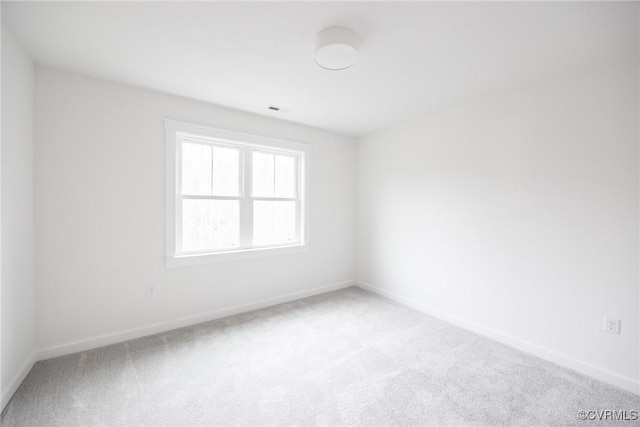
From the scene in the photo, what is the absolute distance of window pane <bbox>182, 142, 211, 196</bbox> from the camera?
119 inches

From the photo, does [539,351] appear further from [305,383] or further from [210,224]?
[210,224]

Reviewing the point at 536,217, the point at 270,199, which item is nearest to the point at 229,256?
the point at 270,199

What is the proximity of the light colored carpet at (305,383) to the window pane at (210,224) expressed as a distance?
0.94 metres

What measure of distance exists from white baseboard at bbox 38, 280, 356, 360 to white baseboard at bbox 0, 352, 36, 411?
11 cm

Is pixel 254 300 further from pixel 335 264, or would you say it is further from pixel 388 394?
pixel 388 394

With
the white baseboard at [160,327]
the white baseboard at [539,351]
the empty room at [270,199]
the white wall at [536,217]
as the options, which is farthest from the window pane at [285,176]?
the white baseboard at [539,351]

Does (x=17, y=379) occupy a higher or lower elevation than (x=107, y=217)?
lower

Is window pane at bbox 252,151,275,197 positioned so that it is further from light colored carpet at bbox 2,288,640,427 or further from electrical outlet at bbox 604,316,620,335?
electrical outlet at bbox 604,316,620,335

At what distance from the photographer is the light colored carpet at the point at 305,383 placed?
172cm

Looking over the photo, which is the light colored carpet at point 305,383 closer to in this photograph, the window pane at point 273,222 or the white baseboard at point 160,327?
the white baseboard at point 160,327

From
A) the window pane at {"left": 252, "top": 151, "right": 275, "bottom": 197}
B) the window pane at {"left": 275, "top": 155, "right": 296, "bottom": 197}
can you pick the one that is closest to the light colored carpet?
the window pane at {"left": 252, "top": 151, "right": 275, "bottom": 197}

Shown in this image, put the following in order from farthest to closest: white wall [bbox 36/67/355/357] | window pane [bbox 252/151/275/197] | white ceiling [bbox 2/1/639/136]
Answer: window pane [bbox 252/151/275/197]
white wall [bbox 36/67/355/357]
white ceiling [bbox 2/1/639/136]

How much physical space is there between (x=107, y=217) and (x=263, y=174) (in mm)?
1740

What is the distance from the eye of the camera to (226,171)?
3309 mm
